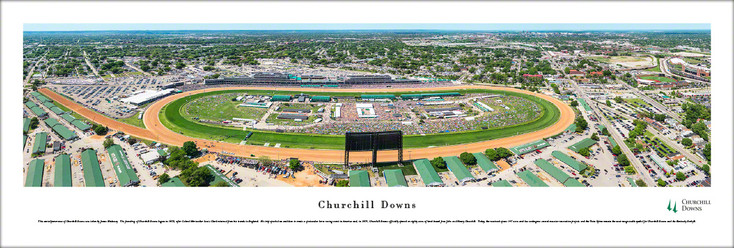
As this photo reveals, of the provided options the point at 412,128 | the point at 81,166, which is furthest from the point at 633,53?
the point at 81,166

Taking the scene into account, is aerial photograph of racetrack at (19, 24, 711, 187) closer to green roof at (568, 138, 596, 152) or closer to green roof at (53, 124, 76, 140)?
green roof at (53, 124, 76, 140)

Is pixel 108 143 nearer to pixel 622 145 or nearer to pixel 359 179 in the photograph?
pixel 359 179

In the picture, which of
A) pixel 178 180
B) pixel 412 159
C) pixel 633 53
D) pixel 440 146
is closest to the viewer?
pixel 178 180

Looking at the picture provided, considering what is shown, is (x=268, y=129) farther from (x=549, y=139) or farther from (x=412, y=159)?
(x=549, y=139)

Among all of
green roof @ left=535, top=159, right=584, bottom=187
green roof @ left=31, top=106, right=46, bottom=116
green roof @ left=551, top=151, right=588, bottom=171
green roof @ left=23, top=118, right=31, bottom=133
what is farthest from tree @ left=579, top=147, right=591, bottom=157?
green roof @ left=31, top=106, right=46, bottom=116

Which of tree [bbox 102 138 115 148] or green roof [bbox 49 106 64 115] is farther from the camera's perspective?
green roof [bbox 49 106 64 115]
